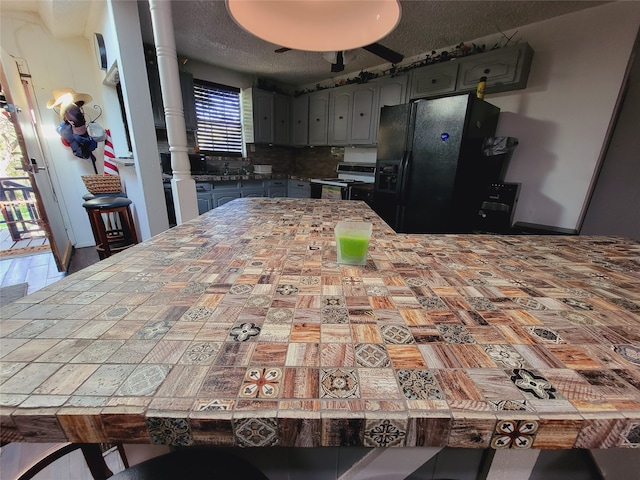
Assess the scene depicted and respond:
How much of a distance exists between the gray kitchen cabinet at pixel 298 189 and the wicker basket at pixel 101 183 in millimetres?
2441

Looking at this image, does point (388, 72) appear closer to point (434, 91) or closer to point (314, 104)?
point (434, 91)

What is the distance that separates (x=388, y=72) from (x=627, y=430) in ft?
12.9

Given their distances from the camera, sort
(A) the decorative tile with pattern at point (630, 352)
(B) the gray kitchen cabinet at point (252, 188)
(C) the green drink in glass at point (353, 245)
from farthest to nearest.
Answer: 1. (B) the gray kitchen cabinet at point (252, 188)
2. (C) the green drink in glass at point (353, 245)
3. (A) the decorative tile with pattern at point (630, 352)

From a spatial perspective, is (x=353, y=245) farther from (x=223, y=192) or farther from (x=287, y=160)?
(x=287, y=160)

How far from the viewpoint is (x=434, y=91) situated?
2.88 metres

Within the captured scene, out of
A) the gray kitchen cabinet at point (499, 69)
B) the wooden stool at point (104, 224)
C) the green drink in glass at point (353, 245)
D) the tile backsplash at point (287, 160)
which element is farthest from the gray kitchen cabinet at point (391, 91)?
the wooden stool at point (104, 224)

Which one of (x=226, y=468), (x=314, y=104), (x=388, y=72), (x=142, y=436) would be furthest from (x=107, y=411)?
(x=314, y=104)

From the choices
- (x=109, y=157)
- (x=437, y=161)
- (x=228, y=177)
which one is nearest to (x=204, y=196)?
(x=228, y=177)

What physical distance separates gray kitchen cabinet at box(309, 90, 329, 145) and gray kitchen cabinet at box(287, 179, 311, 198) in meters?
0.73

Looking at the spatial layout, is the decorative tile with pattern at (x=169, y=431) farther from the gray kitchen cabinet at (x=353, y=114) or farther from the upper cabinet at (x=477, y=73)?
the gray kitchen cabinet at (x=353, y=114)

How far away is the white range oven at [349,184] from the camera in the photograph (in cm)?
360

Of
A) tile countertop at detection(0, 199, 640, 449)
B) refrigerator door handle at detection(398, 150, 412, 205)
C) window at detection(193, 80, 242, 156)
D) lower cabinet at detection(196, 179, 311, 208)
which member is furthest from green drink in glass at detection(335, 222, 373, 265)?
window at detection(193, 80, 242, 156)

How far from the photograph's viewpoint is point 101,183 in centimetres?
288

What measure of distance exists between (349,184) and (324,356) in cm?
349
